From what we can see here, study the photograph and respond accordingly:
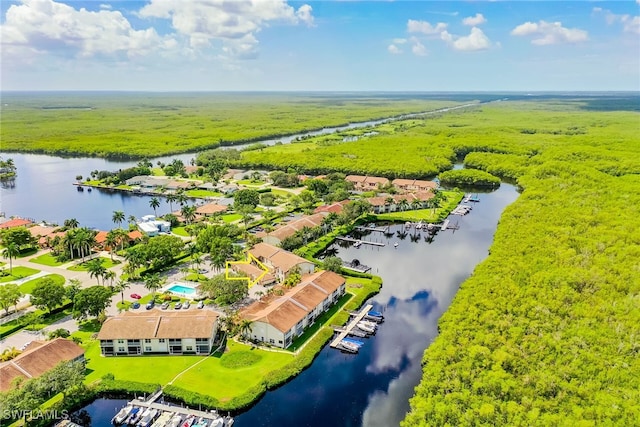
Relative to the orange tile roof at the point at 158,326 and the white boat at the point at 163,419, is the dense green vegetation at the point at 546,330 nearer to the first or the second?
the white boat at the point at 163,419

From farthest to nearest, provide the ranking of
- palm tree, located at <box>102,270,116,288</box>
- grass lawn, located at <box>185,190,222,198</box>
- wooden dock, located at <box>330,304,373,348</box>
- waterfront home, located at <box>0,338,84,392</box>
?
grass lawn, located at <box>185,190,222,198</box> → palm tree, located at <box>102,270,116,288</box> → wooden dock, located at <box>330,304,373,348</box> → waterfront home, located at <box>0,338,84,392</box>

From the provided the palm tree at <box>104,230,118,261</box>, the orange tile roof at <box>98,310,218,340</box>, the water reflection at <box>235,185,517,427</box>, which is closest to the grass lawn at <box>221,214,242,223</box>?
the palm tree at <box>104,230,118,261</box>

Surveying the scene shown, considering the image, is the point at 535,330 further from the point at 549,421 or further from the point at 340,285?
the point at 340,285

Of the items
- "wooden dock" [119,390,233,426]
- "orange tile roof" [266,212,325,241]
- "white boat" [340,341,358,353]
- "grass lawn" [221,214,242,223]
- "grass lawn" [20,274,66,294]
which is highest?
"orange tile roof" [266,212,325,241]

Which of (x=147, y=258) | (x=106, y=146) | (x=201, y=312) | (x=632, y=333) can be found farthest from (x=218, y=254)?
(x=106, y=146)

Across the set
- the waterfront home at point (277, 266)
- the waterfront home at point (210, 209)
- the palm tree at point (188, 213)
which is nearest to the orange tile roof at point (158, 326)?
the waterfront home at point (277, 266)

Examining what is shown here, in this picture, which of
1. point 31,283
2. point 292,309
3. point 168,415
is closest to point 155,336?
point 168,415

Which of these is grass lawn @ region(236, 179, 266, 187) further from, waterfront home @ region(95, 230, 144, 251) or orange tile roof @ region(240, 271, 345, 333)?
orange tile roof @ region(240, 271, 345, 333)
